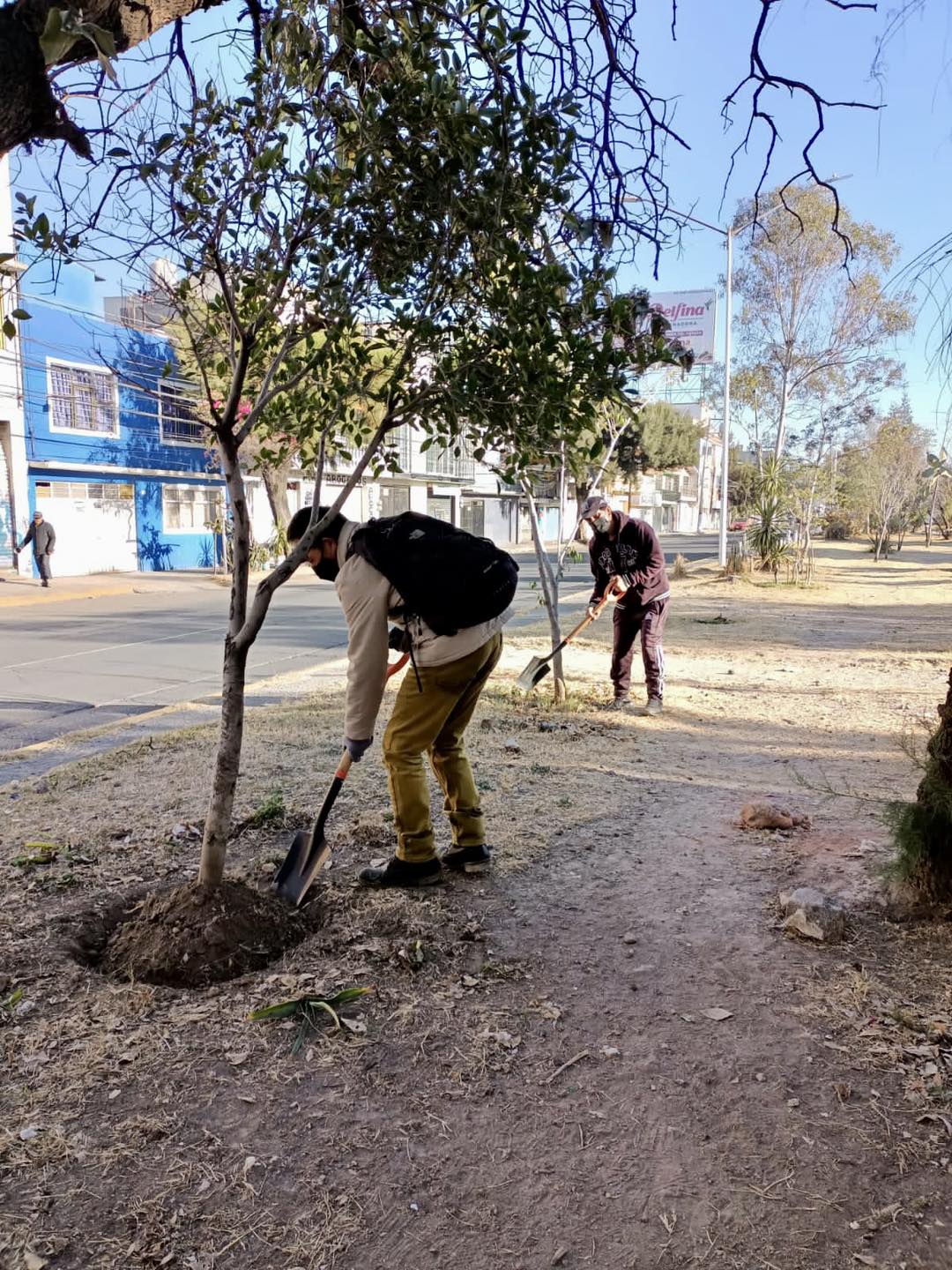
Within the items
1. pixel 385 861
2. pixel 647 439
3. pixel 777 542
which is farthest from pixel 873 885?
pixel 647 439

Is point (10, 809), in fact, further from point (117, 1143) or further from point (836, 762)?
point (836, 762)

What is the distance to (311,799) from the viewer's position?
4.82m

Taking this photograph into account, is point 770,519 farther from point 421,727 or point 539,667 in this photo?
point 421,727

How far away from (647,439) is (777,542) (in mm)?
28946

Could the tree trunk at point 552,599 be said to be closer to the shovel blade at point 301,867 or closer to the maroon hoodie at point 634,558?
the maroon hoodie at point 634,558

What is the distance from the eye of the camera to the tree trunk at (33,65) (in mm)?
2309

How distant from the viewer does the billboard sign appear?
24.7m

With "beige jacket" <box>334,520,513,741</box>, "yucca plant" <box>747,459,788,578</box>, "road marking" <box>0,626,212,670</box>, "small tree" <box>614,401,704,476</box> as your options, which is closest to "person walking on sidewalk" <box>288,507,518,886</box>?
"beige jacket" <box>334,520,513,741</box>

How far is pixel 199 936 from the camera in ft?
10.4

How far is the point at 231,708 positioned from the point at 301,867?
0.74m

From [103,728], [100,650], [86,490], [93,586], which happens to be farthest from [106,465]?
[103,728]

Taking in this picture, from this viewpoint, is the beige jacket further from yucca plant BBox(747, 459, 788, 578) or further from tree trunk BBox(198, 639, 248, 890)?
yucca plant BBox(747, 459, 788, 578)

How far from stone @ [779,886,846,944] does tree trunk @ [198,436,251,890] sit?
7.00ft

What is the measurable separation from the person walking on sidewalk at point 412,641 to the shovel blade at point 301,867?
0.98ft
